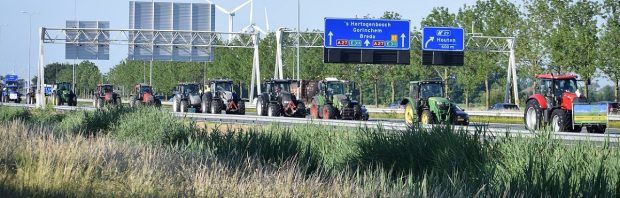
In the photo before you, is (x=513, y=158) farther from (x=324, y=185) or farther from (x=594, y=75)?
(x=594, y=75)

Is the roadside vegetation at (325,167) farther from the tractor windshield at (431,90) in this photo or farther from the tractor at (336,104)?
the tractor at (336,104)

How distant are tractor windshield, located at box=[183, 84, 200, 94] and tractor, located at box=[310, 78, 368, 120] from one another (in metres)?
12.9

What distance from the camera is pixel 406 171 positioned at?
1575 cm

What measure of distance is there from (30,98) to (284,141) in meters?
73.3

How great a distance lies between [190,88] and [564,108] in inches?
1086

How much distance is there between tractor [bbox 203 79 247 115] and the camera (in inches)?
1986

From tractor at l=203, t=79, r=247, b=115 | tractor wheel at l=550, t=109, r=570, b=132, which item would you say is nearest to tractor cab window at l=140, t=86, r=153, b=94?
tractor at l=203, t=79, r=247, b=115

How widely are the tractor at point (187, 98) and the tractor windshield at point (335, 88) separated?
10516 mm

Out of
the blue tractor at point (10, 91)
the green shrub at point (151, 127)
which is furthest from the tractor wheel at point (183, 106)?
the blue tractor at point (10, 91)

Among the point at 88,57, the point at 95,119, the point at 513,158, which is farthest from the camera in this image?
the point at 88,57

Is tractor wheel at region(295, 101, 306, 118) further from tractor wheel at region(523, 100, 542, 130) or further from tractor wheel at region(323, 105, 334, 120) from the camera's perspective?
tractor wheel at region(523, 100, 542, 130)

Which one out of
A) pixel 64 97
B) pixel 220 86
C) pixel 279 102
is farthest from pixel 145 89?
pixel 279 102

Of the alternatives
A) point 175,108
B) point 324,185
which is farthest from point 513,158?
point 175,108

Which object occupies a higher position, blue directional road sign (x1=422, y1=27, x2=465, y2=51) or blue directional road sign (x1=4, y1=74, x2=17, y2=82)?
blue directional road sign (x1=422, y1=27, x2=465, y2=51)
